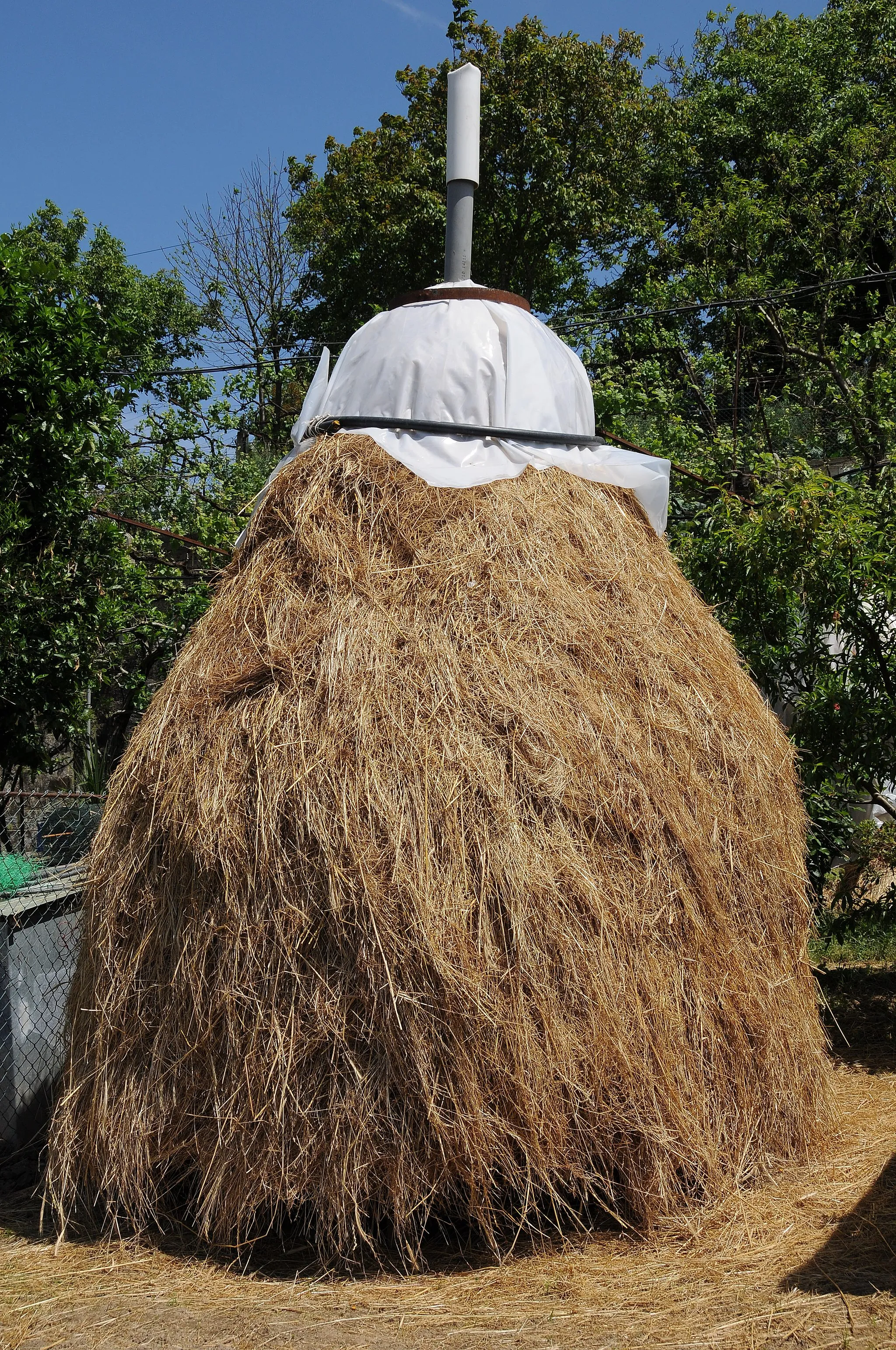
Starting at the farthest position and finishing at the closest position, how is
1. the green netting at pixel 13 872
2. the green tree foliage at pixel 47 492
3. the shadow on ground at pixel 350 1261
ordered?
the green tree foliage at pixel 47 492
the green netting at pixel 13 872
the shadow on ground at pixel 350 1261

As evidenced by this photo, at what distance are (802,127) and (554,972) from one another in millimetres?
17459

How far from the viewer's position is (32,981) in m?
4.83

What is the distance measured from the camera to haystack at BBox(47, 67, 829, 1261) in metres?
3.45

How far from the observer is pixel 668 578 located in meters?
4.64

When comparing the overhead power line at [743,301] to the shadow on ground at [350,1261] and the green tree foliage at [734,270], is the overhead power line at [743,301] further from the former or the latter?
the shadow on ground at [350,1261]

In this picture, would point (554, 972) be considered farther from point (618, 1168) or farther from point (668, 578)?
point (668, 578)

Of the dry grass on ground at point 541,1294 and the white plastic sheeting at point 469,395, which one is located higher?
the white plastic sheeting at point 469,395

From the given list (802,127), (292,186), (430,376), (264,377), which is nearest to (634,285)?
(802,127)

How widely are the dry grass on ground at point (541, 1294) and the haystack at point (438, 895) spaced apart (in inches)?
5.7

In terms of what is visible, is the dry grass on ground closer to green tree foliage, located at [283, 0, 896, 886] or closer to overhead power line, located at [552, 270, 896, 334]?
green tree foliage, located at [283, 0, 896, 886]

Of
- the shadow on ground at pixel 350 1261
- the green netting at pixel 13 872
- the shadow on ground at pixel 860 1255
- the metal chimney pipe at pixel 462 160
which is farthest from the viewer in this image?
the green netting at pixel 13 872

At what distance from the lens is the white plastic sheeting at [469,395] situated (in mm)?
4445

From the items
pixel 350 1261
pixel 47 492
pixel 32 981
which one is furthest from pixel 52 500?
pixel 350 1261

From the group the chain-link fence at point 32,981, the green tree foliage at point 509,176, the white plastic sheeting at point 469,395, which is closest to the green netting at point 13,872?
the chain-link fence at point 32,981
